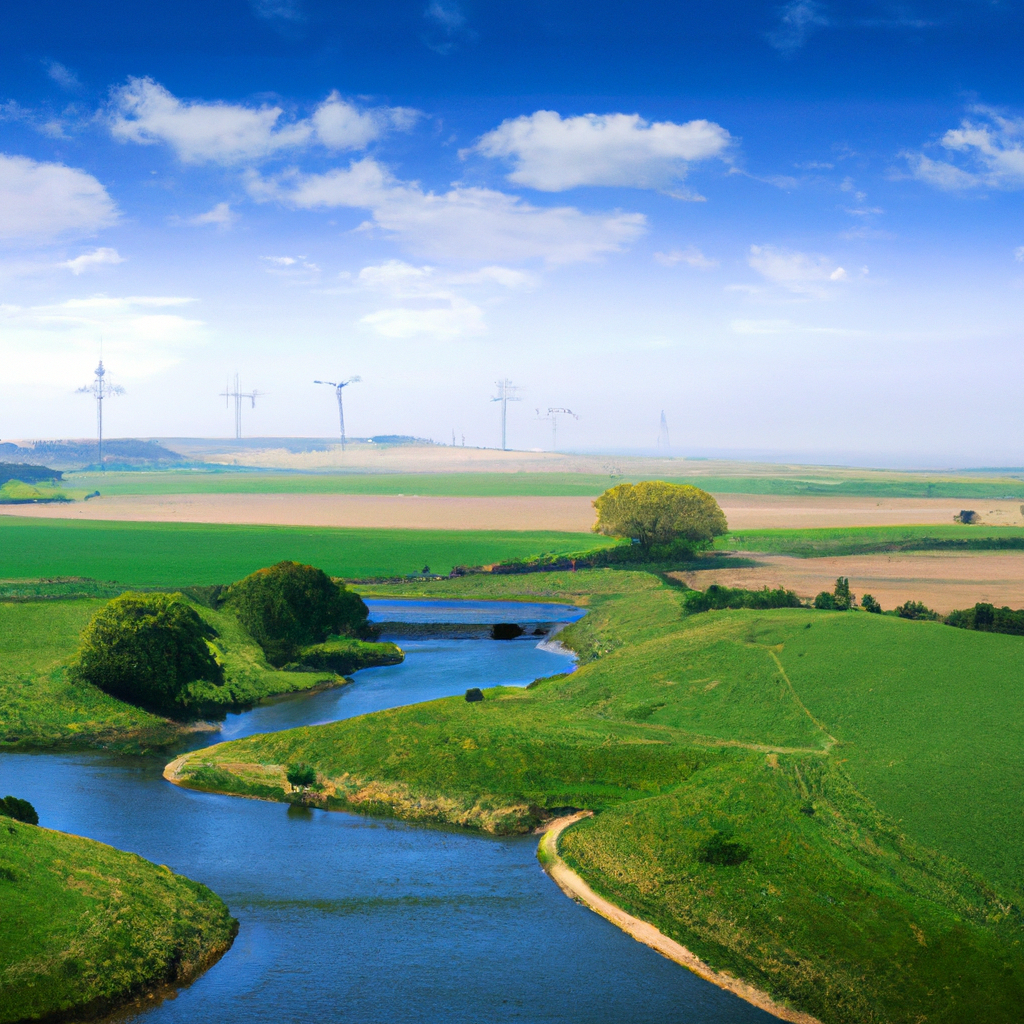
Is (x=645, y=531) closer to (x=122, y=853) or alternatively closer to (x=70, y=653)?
(x=70, y=653)

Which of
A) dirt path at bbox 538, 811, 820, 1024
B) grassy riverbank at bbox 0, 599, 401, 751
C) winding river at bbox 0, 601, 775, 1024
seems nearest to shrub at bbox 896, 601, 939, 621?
grassy riverbank at bbox 0, 599, 401, 751

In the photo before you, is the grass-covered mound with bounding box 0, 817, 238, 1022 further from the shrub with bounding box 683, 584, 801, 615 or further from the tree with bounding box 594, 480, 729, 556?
the tree with bounding box 594, 480, 729, 556

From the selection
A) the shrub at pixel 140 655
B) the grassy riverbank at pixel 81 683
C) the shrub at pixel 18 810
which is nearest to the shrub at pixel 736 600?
the grassy riverbank at pixel 81 683

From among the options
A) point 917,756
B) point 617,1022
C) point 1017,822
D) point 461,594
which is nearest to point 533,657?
point 461,594

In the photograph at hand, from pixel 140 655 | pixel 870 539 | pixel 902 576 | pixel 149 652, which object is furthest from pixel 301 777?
pixel 870 539

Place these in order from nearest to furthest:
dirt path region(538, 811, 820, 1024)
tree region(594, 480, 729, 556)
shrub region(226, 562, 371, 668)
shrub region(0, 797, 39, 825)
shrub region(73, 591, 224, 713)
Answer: dirt path region(538, 811, 820, 1024), shrub region(0, 797, 39, 825), shrub region(73, 591, 224, 713), shrub region(226, 562, 371, 668), tree region(594, 480, 729, 556)

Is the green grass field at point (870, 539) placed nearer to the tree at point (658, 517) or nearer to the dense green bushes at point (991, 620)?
the tree at point (658, 517)
